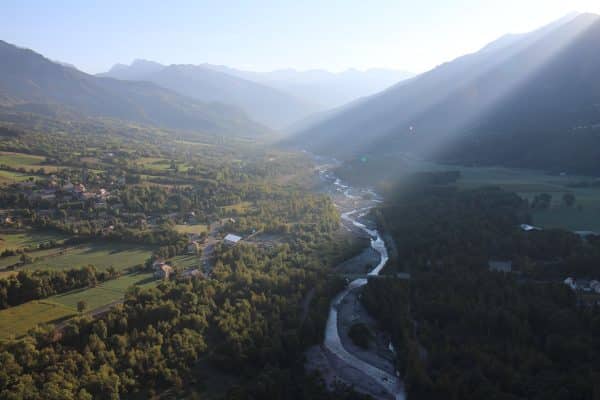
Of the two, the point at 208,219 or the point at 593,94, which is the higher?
the point at 593,94

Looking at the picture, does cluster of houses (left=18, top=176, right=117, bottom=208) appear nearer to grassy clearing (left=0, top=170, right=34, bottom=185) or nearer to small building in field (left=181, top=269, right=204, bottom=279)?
grassy clearing (left=0, top=170, right=34, bottom=185)

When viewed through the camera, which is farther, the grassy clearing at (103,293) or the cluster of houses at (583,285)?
the cluster of houses at (583,285)

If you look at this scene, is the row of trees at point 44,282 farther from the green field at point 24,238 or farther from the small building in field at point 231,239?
the small building in field at point 231,239

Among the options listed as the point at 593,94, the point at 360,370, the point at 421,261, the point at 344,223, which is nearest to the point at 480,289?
the point at 421,261

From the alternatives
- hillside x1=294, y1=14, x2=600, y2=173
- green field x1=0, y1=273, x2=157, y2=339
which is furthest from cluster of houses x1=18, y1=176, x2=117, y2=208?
hillside x1=294, y1=14, x2=600, y2=173

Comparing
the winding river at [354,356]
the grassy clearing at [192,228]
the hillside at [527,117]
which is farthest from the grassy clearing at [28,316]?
the hillside at [527,117]

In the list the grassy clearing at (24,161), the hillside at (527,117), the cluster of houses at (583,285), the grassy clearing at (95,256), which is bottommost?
the grassy clearing at (95,256)

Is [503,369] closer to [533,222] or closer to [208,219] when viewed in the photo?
[533,222]
